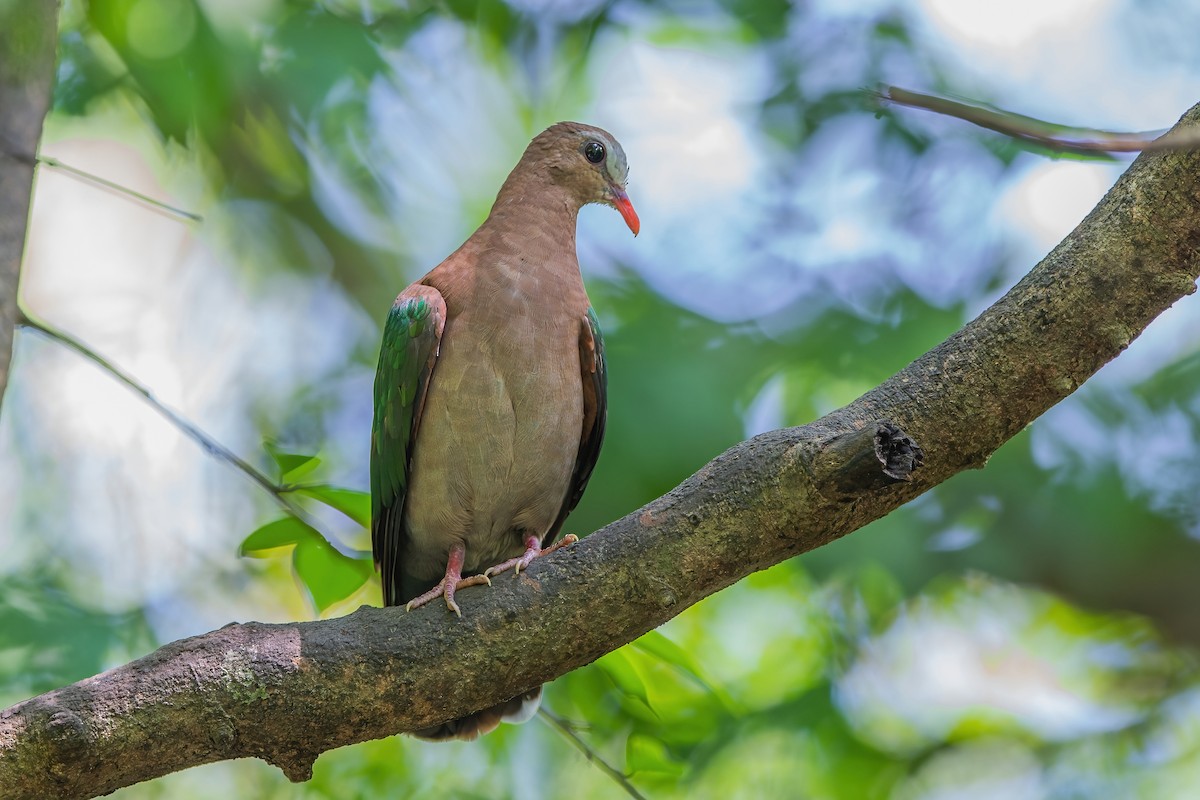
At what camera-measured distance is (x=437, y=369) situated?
4.42 meters

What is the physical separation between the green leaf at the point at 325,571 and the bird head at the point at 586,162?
2.24 m

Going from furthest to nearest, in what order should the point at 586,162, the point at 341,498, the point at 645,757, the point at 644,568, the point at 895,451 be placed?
the point at 586,162
the point at 645,757
the point at 341,498
the point at 644,568
the point at 895,451

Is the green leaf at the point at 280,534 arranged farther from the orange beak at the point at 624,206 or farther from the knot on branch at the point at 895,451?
the orange beak at the point at 624,206

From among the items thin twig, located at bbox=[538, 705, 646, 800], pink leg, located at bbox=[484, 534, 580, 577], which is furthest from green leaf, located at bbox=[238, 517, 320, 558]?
thin twig, located at bbox=[538, 705, 646, 800]

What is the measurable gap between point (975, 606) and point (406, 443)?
12.5 ft

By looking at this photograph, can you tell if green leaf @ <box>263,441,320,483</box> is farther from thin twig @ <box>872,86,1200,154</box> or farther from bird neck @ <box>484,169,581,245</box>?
thin twig @ <box>872,86,1200,154</box>

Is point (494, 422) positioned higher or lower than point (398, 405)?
lower

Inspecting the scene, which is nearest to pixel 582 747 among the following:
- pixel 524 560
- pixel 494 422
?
pixel 524 560

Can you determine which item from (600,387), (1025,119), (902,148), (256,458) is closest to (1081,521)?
(902,148)

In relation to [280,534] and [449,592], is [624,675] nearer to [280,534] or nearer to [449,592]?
[449,592]

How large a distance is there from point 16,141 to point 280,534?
1.26 meters

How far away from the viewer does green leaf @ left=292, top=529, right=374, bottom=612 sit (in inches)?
135

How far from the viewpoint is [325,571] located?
136 inches

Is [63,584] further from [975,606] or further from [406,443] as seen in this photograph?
[975,606]
